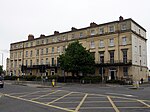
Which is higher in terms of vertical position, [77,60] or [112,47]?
[112,47]

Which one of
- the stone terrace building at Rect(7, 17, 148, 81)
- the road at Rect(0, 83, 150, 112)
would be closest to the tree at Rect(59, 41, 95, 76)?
the stone terrace building at Rect(7, 17, 148, 81)

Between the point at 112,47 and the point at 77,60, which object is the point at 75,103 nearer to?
the point at 77,60

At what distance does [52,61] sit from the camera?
69812 mm

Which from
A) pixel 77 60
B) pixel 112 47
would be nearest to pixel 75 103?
pixel 77 60

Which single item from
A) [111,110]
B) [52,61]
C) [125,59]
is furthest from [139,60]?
[111,110]

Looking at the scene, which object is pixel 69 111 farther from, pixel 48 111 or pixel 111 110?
pixel 111 110

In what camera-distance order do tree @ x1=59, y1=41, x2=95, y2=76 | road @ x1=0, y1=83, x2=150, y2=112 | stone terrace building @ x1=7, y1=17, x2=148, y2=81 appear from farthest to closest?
stone terrace building @ x1=7, y1=17, x2=148, y2=81 < tree @ x1=59, y1=41, x2=95, y2=76 < road @ x1=0, y1=83, x2=150, y2=112

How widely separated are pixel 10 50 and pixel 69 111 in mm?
82976

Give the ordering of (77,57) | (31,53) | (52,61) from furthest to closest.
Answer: (31,53) → (52,61) → (77,57)

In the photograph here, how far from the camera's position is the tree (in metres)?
48.4

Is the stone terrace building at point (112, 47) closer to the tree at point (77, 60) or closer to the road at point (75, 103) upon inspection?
the tree at point (77, 60)

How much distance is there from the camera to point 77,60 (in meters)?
48.8

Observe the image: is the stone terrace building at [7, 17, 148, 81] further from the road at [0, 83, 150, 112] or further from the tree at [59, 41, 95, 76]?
the road at [0, 83, 150, 112]

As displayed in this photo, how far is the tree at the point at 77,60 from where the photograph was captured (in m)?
48.4
